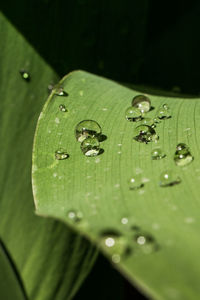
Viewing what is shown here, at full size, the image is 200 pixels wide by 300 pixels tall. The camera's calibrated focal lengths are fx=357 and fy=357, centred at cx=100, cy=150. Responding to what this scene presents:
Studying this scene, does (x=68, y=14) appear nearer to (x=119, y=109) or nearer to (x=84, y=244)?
(x=119, y=109)


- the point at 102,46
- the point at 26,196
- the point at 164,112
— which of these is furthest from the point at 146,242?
the point at 102,46

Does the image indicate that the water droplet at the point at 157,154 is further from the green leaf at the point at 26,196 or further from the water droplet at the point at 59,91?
the green leaf at the point at 26,196

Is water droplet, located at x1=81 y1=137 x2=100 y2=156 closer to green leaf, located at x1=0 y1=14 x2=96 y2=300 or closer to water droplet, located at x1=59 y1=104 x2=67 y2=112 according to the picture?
water droplet, located at x1=59 y1=104 x2=67 y2=112

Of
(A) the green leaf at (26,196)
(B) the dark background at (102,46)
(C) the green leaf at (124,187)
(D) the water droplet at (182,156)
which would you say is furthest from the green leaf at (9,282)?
(D) the water droplet at (182,156)

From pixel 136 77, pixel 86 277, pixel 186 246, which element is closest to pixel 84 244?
pixel 86 277

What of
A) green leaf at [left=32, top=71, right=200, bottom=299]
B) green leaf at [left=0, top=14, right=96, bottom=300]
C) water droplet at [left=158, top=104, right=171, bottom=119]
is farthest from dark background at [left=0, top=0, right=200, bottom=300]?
water droplet at [left=158, top=104, right=171, bottom=119]

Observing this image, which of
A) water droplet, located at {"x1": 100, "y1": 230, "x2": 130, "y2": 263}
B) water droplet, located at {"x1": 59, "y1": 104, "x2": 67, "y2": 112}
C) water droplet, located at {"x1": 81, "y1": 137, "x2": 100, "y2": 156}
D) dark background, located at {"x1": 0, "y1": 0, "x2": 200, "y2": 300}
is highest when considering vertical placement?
dark background, located at {"x1": 0, "y1": 0, "x2": 200, "y2": 300}
